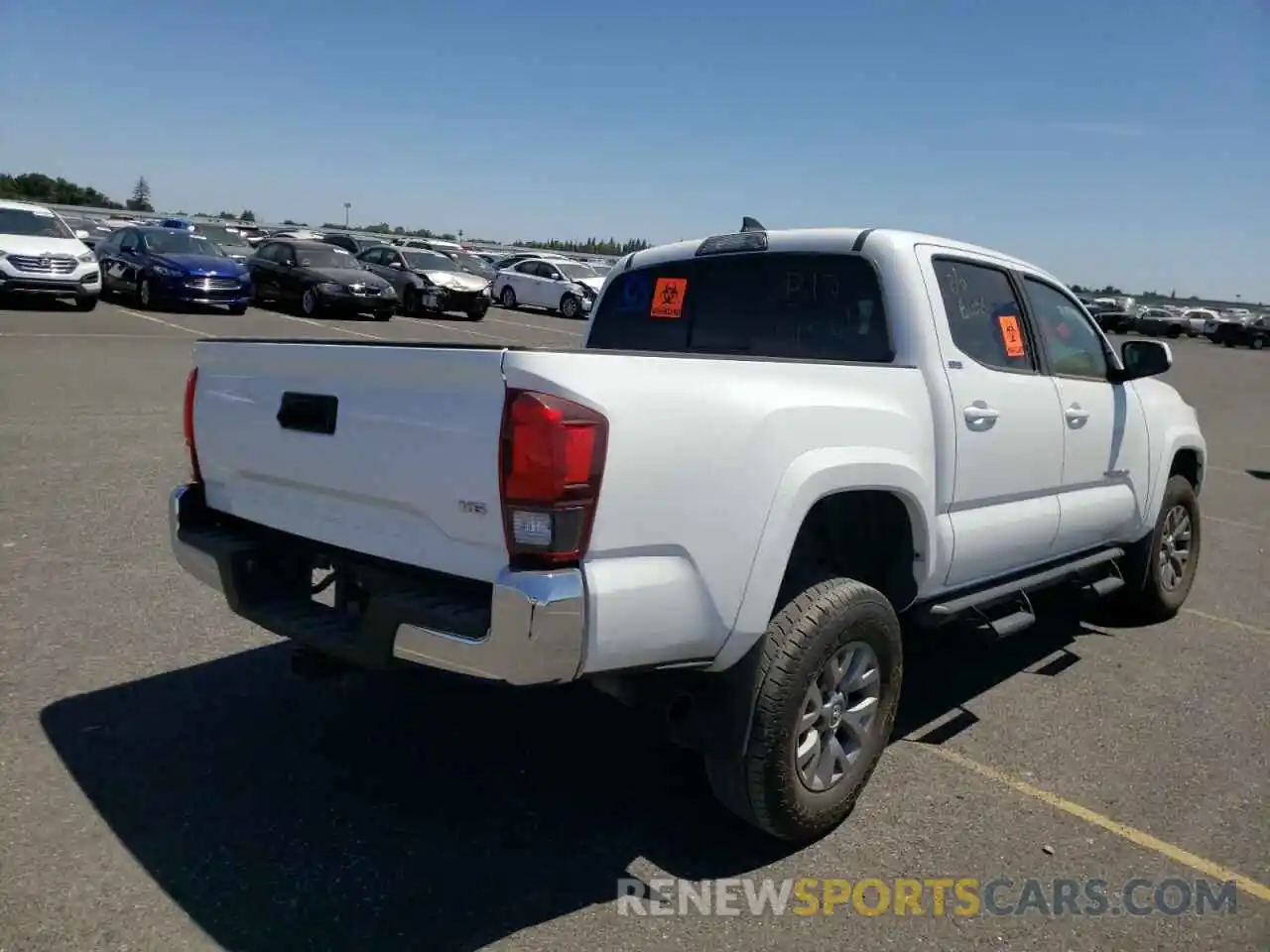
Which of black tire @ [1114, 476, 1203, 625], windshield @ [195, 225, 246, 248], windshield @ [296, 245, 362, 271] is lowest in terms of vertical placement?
black tire @ [1114, 476, 1203, 625]

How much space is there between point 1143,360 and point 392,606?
165 inches

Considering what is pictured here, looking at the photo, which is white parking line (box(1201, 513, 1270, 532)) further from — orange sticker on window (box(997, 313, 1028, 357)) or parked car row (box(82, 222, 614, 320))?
parked car row (box(82, 222, 614, 320))

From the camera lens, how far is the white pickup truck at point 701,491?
Answer: 2627mm

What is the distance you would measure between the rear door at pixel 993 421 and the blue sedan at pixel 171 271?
18.1 metres

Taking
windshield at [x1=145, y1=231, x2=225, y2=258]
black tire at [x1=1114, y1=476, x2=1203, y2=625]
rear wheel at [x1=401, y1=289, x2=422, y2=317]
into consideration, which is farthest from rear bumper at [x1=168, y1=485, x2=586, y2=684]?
rear wheel at [x1=401, y1=289, x2=422, y2=317]

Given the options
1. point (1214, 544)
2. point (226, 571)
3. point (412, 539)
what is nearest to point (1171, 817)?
point (412, 539)

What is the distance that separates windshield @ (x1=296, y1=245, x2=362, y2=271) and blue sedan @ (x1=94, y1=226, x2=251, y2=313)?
162 centimetres

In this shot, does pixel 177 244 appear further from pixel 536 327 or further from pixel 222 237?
pixel 222 237

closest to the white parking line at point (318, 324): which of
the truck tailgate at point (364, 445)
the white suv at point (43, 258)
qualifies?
the white suv at point (43, 258)

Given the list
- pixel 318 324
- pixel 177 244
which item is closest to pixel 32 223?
pixel 177 244

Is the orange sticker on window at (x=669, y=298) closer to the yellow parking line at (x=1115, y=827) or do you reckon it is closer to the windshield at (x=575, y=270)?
the yellow parking line at (x=1115, y=827)

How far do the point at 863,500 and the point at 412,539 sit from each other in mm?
1688

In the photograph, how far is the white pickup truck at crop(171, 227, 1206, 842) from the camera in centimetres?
263

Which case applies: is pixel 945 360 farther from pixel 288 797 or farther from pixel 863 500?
pixel 288 797
